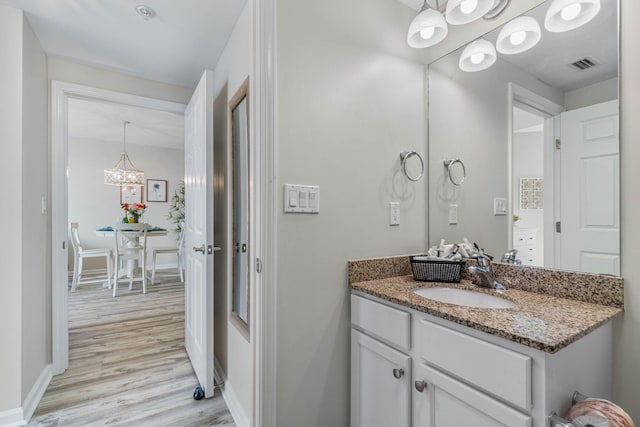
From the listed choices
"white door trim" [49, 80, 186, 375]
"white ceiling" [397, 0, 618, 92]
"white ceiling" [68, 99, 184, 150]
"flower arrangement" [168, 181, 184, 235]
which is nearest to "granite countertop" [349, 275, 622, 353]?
"white ceiling" [397, 0, 618, 92]

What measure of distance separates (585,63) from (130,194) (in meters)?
6.45

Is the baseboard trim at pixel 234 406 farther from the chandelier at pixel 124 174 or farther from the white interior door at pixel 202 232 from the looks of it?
the chandelier at pixel 124 174

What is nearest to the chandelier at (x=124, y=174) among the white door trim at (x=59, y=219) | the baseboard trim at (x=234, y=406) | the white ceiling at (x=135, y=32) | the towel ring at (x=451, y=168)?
the white door trim at (x=59, y=219)

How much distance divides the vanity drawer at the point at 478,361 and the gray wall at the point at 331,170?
0.45m

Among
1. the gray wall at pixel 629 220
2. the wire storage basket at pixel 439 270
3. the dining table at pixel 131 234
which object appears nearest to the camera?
the gray wall at pixel 629 220

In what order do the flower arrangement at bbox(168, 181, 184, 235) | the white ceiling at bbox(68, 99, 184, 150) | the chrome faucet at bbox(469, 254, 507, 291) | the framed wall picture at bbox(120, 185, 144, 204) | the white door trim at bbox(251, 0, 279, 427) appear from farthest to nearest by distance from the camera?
the flower arrangement at bbox(168, 181, 184, 235) < the framed wall picture at bbox(120, 185, 144, 204) < the white ceiling at bbox(68, 99, 184, 150) < the chrome faucet at bbox(469, 254, 507, 291) < the white door trim at bbox(251, 0, 279, 427)

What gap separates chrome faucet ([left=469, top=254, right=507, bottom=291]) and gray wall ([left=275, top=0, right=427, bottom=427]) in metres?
0.34

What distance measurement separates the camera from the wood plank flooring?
1.72 meters

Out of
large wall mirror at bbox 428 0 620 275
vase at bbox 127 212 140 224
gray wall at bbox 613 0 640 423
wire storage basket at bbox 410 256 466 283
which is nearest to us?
gray wall at bbox 613 0 640 423

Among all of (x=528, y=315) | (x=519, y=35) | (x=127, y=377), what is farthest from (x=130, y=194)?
(x=528, y=315)

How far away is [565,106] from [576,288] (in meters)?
0.73

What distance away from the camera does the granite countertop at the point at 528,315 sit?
0.76 m

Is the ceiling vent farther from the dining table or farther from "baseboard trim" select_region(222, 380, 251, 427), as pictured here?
the dining table

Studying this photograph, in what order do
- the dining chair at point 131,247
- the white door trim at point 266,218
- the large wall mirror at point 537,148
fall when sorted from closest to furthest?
the large wall mirror at point 537,148 → the white door trim at point 266,218 → the dining chair at point 131,247
